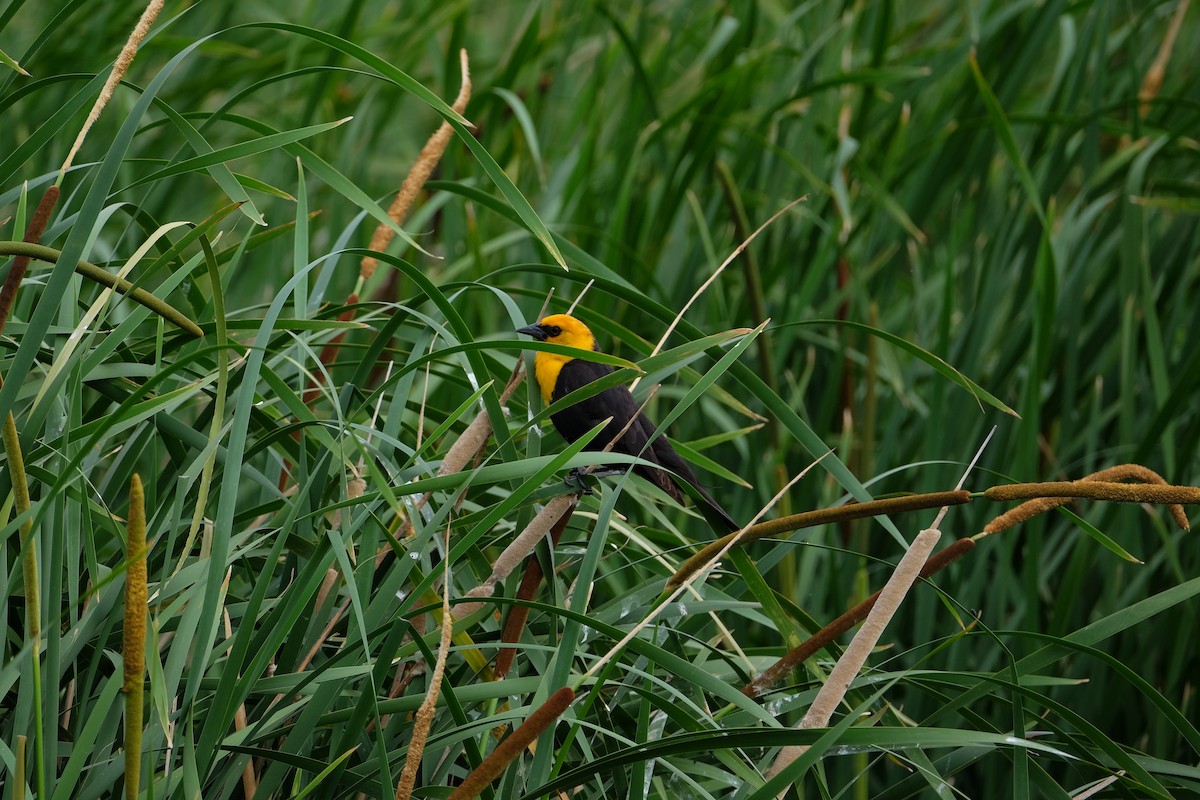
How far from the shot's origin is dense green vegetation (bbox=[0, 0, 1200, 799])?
1360 millimetres

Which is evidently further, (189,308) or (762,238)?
(762,238)

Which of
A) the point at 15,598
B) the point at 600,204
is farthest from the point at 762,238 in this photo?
the point at 15,598

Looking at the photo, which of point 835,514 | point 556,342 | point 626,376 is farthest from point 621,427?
point 835,514

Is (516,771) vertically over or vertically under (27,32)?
under

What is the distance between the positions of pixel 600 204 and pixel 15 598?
2.33m

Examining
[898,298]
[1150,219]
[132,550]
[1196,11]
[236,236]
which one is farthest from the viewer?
[236,236]

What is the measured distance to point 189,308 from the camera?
2.07 meters

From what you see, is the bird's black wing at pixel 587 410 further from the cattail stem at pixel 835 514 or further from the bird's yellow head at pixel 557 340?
the cattail stem at pixel 835 514

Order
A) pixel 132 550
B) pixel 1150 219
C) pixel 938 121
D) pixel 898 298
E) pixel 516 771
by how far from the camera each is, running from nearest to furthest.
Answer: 1. pixel 132 550
2. pixel 516 771
3. pixel 1150 219
4. pixel 938 121
5. pixel 898 298

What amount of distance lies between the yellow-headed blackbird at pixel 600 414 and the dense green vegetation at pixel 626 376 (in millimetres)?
87

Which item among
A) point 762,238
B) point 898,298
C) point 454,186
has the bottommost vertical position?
point 898,298

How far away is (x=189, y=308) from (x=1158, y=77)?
124 inches

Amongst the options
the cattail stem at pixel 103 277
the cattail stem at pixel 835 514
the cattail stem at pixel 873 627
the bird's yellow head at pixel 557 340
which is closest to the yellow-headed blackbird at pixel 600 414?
the bird's yellow head at pixel 557 340

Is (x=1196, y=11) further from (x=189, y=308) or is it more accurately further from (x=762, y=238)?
(x=189, y=308)
